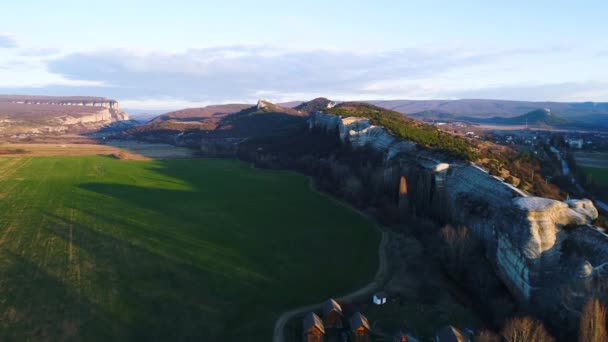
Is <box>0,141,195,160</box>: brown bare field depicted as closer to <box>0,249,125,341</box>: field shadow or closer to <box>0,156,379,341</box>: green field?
<box>0,156,379,341</box>: green field

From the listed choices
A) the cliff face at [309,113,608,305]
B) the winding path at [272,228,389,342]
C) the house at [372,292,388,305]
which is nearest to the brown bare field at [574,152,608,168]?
the cliff face at [309,113,608,305]

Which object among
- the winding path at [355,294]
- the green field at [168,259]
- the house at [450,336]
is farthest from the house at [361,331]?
the green field at [168,259]

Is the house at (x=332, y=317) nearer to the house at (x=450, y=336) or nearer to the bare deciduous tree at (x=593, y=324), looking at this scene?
the house at (x=450, y=336)

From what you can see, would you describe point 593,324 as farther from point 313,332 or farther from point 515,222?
point 313,332

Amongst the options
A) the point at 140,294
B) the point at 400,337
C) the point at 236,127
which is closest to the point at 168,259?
the point at 140,294

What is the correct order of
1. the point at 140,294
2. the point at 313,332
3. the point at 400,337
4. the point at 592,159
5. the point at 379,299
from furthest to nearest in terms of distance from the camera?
the point at 592,159 → the point at 140,294 → the point at 379,299 → the point at 313,332 → the point at 400,337

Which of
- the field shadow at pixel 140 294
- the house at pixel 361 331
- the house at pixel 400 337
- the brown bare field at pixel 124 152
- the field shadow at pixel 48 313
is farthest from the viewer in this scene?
the brown bare field at pixel 124 152

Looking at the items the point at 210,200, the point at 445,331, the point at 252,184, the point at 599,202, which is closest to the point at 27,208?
the point at 210,200
